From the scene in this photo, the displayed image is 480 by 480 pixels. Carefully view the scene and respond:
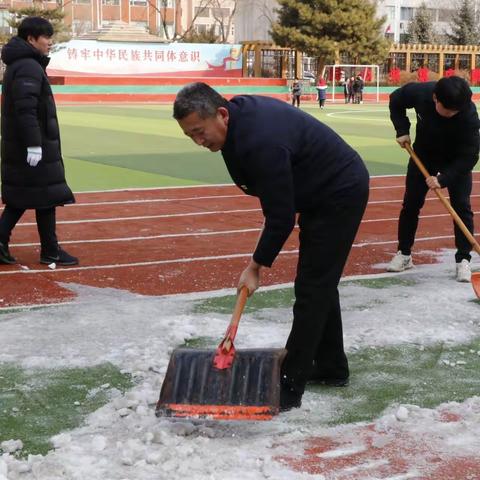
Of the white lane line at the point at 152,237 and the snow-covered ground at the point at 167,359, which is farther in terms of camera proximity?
the white lane line at the point at 152,237

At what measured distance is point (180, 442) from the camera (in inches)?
152

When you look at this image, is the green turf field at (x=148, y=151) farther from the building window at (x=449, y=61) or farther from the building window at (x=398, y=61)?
the building window at (x=449, y=61)

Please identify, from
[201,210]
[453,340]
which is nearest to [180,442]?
[453,340]

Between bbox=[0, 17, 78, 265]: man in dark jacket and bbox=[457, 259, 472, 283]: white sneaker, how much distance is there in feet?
10.2

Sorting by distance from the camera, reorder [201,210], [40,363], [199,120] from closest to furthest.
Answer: [199,120]
[40,363]
[201,210]

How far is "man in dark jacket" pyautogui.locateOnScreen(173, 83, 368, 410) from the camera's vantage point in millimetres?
3672

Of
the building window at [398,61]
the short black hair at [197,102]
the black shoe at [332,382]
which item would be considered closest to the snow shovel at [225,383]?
the black shoe at [332,382]

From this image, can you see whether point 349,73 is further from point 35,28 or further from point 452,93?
point 452,93

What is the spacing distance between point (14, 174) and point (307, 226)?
3801 mm

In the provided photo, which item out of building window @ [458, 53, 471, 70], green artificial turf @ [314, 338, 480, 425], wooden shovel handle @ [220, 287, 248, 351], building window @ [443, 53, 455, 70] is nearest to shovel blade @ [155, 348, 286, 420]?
wooden shovel handle @ [220, 287, 248, 351]

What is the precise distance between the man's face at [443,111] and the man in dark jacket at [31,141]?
3.00m

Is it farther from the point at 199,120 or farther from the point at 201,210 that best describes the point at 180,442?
the point at 201,210

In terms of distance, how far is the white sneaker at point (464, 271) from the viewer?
275 inches

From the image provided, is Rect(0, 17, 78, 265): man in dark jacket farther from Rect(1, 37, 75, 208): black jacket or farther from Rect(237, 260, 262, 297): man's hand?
Rect(237, 260, 262, 297): man's hand
